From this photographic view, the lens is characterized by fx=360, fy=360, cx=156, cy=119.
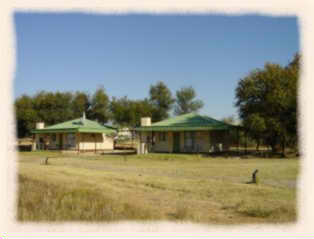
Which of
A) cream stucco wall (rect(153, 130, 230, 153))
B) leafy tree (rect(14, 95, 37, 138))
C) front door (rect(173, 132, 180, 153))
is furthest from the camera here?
leafy tree (rect(14, 95, 37, 138))

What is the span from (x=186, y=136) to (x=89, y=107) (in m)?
26.8

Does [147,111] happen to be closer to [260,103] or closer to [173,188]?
[260,103]

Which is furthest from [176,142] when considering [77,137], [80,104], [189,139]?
[80,104]

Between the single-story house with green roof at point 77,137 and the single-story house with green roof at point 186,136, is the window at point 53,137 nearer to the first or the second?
the single-story house with green roof at point 77,137

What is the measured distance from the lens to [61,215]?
6207 mm

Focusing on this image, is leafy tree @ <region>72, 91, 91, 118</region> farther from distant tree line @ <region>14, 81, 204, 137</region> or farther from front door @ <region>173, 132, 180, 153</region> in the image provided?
front door @ <region>173, 132, 180, 153</region>

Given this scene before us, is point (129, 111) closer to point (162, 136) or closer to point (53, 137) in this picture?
point (53, 137)

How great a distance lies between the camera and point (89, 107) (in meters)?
54.3

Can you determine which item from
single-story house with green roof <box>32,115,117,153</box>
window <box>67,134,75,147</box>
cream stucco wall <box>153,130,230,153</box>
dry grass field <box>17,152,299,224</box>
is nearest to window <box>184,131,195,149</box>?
cream stucco wall <box>153,130,230,153</box>

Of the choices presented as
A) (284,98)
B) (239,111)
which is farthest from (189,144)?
(284,98)

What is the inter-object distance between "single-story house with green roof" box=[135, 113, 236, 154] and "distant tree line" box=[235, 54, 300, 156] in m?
3.14

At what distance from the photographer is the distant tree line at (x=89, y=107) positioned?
47516 millimetres

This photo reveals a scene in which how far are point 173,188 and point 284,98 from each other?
53.1 feet

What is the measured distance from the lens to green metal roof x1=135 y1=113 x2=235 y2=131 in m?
28.8
